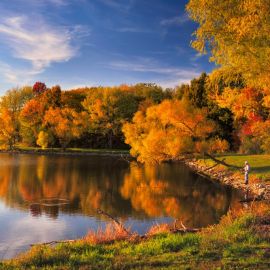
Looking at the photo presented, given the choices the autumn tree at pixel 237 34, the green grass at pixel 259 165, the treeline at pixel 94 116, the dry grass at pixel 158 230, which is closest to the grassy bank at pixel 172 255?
the dry grass at pixel 158 230

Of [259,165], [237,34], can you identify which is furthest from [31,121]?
[237,34]

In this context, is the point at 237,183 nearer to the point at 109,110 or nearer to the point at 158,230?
the point at 158,230

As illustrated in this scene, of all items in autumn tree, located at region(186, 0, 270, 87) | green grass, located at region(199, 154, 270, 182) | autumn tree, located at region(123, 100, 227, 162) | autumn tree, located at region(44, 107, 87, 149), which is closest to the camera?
autumn tree, located at region(186, 0, 270, 87)

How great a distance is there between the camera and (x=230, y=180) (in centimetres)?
3800

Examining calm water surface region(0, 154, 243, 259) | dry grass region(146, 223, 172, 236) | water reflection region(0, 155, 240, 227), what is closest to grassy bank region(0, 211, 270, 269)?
dry grass region(146, 223, 172, 236)

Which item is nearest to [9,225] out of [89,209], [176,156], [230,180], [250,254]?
[89,209]

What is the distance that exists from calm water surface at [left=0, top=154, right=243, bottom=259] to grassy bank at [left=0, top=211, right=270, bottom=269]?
7.23 metres

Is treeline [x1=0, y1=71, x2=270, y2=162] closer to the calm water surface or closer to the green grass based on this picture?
the green grass

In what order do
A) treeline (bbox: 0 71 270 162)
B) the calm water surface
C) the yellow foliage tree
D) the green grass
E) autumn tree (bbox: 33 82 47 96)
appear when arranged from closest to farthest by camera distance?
the calm water surface
the green grass
treeline (bbox: 0 71 270 162)
the yellow foliage tree
autumn tree (bbox: 33 82 47 96)

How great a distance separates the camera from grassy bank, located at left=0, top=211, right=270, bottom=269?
30.0 ft

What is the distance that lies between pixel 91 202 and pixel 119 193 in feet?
14.3

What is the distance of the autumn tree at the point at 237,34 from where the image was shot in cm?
1709

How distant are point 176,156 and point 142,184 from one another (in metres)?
4.18

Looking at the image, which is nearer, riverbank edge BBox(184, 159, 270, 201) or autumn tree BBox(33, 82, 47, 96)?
riverbank edge BBox(184, 159, 270, 201)
